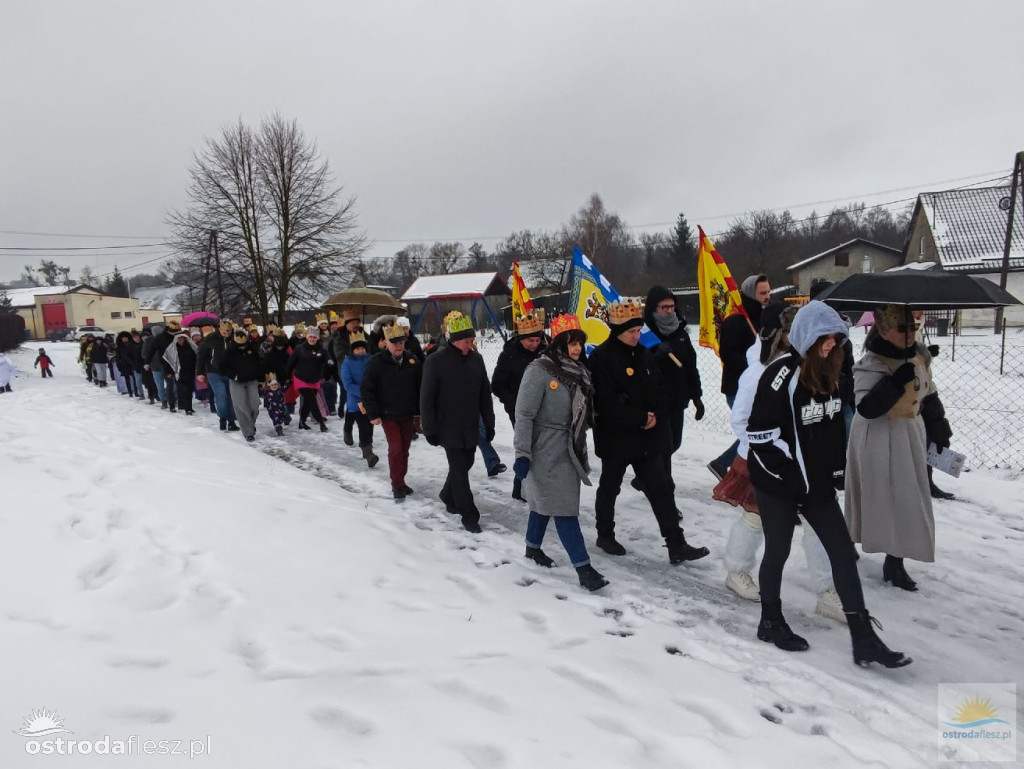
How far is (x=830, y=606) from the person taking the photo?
3.73 metres

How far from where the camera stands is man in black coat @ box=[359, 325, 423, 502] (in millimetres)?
6547

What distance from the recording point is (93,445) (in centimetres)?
735

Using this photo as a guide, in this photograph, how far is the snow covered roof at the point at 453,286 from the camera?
35344 mm

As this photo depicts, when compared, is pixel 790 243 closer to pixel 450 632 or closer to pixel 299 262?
pixel 299 262

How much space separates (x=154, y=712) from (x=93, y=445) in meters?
6.27

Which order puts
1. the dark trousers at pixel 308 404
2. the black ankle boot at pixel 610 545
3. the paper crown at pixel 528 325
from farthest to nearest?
the dark trousers at pixel 308 404 < the paper crown at pixel 528 325 < the black ankle boot at pixel 610 545

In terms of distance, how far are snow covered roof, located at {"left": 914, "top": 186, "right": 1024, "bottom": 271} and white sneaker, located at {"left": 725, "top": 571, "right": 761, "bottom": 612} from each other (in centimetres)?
3497

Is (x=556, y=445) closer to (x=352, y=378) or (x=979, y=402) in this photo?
(x=352, y=378)

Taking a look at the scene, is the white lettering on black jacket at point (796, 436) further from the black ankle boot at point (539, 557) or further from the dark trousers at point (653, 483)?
the black ankle boot at point (539, 557)

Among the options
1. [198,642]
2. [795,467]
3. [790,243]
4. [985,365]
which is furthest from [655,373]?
[790,243]

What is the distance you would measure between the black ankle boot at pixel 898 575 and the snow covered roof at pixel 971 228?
34.2 meters

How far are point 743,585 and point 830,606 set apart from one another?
1.71 feet

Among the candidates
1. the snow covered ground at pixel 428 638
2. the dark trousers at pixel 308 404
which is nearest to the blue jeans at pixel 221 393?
the dark trousers at pixel 308 404

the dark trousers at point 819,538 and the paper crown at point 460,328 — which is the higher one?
the paper crown at point 460,328
